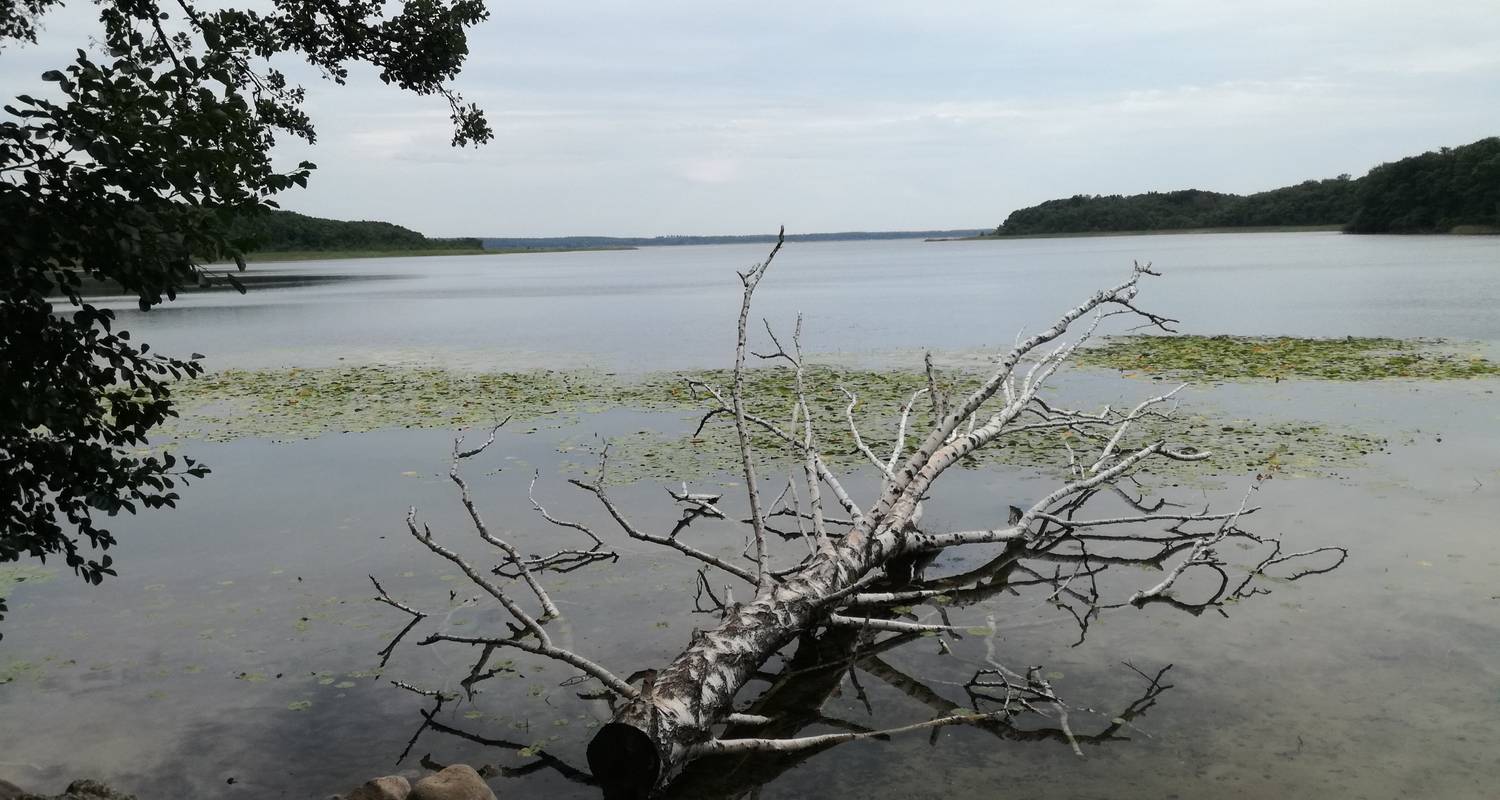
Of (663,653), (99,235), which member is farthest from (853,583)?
(99,235)

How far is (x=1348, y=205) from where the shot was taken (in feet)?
397

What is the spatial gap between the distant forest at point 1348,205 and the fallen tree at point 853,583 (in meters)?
96.3

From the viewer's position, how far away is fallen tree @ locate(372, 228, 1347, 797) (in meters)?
4.89

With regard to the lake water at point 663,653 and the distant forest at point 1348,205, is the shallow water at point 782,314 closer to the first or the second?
the lake water at point 663,653

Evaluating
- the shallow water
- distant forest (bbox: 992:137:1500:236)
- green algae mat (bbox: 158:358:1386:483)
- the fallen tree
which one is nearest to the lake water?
the fallen tree

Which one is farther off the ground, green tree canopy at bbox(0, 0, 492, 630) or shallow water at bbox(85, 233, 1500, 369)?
green tree canopy at bbox(0, 0, 492, 630)

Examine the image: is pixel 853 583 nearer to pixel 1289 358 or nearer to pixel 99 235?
pixel 99 235

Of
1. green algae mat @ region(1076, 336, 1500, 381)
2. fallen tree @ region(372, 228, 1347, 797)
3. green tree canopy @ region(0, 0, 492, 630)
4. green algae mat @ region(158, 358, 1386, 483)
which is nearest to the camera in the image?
green tree canopy @ region(0, 0, 492, 630)

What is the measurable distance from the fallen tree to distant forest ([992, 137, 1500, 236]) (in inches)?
3792

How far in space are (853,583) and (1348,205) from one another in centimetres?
13323

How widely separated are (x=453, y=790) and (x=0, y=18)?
5320 millimetres

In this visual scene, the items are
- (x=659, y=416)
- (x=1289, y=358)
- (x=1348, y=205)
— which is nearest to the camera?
(x=659, y=416)

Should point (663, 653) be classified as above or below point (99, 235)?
below

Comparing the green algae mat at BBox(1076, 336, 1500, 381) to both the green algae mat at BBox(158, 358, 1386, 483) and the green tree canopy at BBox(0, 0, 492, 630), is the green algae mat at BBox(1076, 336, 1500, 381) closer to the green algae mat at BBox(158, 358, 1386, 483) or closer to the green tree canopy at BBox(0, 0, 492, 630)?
the green algae mat at BBox(158, 358, 1386, 483)
